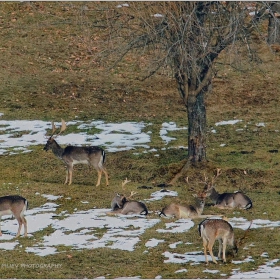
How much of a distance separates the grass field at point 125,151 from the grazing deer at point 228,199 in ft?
0.77

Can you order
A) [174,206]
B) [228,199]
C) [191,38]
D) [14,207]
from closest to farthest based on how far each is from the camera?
[14,207]
[174,206]
[228,199]
[191,38]

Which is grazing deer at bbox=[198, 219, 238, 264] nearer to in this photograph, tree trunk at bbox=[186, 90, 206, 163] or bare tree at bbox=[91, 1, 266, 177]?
bare tree at bbox=[91, 1, 266, 177]

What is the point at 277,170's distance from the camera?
20891 millimetres

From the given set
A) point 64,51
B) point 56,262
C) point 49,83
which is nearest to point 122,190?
point 56,262

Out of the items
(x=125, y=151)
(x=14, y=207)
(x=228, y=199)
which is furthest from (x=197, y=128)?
(x=14, y=207)

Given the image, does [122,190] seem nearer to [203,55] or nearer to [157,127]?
[203,55]

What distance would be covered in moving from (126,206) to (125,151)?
6241 mm

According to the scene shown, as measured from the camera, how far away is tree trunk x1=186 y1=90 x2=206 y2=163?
21.2 metres

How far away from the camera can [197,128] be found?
21.2 m

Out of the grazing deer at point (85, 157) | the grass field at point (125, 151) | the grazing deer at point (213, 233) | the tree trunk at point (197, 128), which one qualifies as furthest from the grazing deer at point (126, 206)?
the tree trunk at point (197, 128)

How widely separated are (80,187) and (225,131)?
7101 millimetres

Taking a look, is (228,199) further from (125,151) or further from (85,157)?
(125,151)

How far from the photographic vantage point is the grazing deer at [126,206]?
55.3 ft

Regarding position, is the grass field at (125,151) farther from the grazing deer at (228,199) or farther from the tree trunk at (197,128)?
the tree trunk at (197,128)
